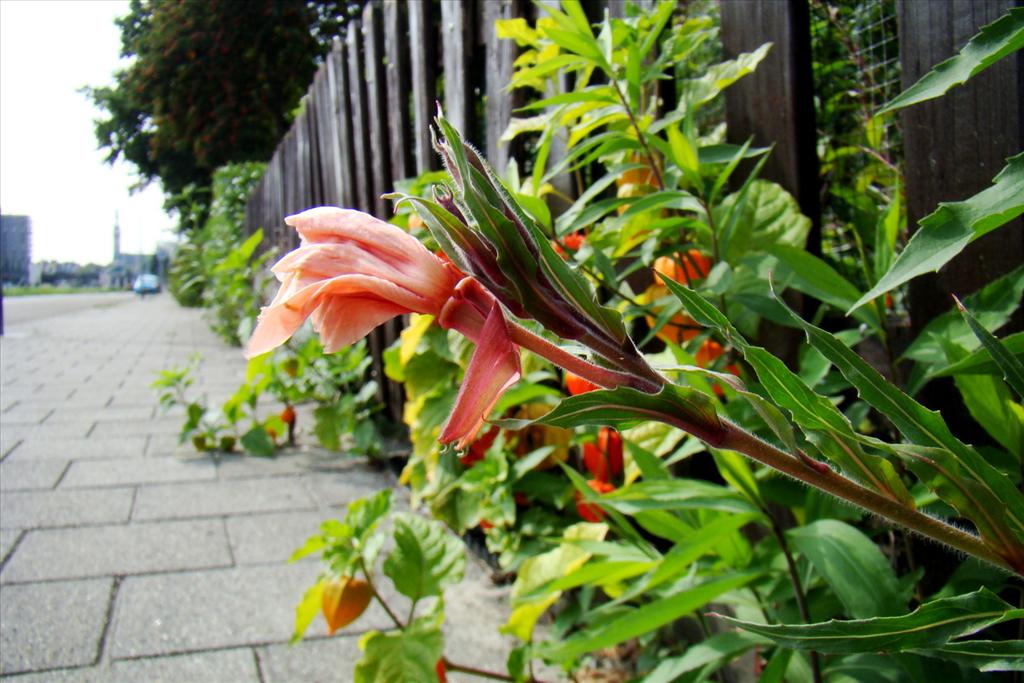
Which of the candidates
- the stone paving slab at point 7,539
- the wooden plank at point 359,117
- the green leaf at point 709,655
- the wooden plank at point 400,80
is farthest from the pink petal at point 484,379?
the wooden plank at point 359,117

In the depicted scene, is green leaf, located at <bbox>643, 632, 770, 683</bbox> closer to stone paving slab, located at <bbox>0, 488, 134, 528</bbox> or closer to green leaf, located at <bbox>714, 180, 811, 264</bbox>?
green leaf, located at <bbox>714, 180, 811, 264</bbox>

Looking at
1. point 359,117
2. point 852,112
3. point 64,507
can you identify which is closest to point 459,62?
point 852,112

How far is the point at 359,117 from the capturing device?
421 centimetres

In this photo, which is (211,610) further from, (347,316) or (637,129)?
(347,316)

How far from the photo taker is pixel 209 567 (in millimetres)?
2461

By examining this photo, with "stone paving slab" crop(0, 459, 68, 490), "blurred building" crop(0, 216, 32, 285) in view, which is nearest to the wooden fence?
"stone paving slab" crop(0, 459, 68, 490)

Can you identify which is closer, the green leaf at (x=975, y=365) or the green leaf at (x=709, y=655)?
the green leaf at (x=975, y=365)

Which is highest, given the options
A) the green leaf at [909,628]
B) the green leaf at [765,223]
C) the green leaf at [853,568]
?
the green leaf at [765,223]

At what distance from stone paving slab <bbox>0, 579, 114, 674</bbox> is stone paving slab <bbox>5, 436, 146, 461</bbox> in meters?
1.61

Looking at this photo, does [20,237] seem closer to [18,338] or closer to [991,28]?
[18,338]

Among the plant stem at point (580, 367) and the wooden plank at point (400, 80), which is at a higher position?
the wooden plank at point (400, 80)

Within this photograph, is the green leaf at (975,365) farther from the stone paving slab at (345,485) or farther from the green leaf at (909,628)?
the stone paving slab at (345,485)

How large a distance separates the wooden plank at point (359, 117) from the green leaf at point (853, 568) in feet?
10.8

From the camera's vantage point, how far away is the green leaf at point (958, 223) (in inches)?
21.7
